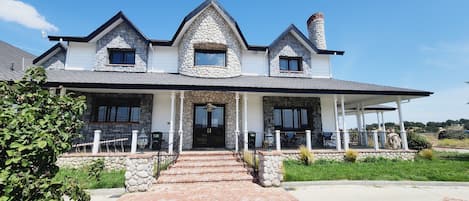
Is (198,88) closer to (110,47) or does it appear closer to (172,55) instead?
(172,55)

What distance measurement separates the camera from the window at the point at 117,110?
10.4m

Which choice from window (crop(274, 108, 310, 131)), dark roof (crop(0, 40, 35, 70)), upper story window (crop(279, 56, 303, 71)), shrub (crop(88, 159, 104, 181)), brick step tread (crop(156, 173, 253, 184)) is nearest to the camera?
shrub (crop(88, 159, 104, 181))

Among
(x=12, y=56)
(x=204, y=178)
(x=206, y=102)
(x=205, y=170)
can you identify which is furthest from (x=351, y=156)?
(x=12, y=56)

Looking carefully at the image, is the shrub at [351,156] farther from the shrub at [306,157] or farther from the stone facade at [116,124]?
the stone facade at [116,124]

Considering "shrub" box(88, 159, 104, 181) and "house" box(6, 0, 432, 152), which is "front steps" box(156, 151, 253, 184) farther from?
"shrub" box(88, 159, 104, 181)

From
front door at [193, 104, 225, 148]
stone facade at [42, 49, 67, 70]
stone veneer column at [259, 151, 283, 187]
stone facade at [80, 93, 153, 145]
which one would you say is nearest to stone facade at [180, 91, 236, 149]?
front door at [193, 104, 225, 148]

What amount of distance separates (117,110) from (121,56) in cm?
350

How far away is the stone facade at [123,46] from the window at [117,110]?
2136 mm

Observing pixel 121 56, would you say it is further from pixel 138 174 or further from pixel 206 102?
pixel 138 174

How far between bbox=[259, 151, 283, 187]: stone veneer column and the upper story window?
779 cm

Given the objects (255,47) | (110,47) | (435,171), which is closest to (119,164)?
(110,47)

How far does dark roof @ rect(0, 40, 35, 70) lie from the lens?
1290 cm

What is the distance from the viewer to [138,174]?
5961mm

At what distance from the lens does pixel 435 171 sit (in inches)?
300
